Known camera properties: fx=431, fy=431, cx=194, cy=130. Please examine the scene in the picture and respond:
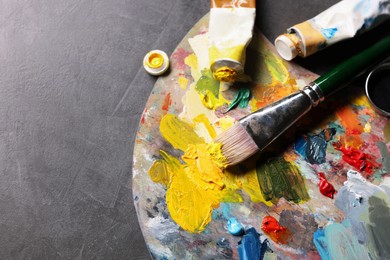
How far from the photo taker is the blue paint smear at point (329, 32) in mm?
1111

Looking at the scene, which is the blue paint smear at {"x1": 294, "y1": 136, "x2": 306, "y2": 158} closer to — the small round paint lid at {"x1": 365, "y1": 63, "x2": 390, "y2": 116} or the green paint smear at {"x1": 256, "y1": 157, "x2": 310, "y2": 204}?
→ the green paint smear at {"x1": 256, "y1": 157, "x2": 310, "y2": 204}

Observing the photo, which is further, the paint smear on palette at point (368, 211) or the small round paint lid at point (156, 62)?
the small round paint lid at point (156, 62)

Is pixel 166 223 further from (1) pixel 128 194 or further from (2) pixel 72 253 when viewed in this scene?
(2) pixel 72 253

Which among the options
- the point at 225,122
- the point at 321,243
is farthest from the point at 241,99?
the point at 321,243

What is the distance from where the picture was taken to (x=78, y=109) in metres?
1.23

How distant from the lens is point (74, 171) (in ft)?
3.91

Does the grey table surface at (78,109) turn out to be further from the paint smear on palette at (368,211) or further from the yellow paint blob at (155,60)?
the paint smear on palette at (368,211)

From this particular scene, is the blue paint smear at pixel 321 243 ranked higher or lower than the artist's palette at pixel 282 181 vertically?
lower

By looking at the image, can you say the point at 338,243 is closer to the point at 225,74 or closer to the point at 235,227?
the point at 235,227

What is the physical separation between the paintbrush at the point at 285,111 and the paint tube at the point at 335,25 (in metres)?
0.06

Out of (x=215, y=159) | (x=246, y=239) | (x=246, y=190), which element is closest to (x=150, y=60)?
(x=215, y=159)

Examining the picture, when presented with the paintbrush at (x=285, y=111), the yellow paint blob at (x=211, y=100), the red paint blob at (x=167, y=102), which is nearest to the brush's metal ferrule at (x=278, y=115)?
the paintbrush at (x=285, y=111)

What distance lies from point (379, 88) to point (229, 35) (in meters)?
0.42

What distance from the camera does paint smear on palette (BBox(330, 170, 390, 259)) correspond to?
1.05 metres
